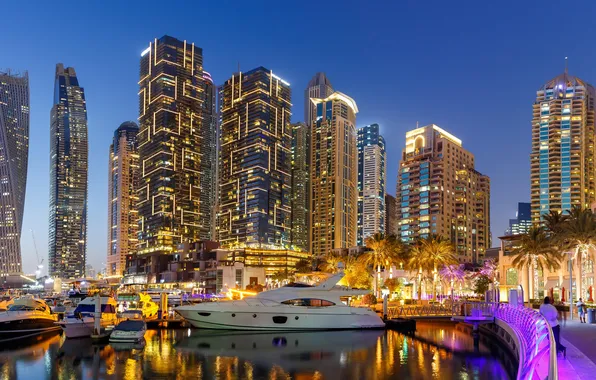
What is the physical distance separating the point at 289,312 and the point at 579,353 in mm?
31419

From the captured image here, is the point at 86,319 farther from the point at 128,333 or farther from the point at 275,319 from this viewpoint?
the point at 275,319

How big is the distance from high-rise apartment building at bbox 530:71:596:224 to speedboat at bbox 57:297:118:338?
162984 millimetres

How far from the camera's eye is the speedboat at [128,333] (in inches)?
1564

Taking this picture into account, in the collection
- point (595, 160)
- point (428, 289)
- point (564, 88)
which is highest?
→ point (564, 88)

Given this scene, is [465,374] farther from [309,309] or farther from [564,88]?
[564,88]

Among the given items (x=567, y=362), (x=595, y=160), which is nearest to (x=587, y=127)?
(x=595, y=160)

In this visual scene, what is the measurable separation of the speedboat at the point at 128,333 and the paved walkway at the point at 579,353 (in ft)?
88.5

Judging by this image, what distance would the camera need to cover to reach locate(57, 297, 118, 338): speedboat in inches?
1711

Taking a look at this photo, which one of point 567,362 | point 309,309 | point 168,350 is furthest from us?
point 309,309

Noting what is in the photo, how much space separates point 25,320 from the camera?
45.5 metres

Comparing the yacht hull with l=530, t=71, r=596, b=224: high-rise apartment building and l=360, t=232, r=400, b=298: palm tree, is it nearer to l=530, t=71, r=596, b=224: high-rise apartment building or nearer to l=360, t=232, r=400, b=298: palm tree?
l=360, t=232, r=400, b=298: palm tree

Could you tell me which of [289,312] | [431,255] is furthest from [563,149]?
[289,312]

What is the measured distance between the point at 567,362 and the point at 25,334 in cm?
4156

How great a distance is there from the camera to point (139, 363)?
108 feet
